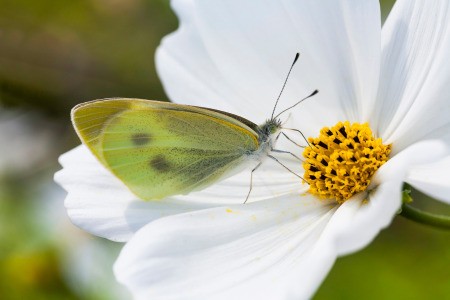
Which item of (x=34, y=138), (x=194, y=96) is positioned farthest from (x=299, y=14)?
(x=34, y=138)

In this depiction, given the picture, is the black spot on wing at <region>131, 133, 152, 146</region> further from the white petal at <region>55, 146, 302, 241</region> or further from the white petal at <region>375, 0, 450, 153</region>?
the white petal at <region>375, 0, 450, 153</region>

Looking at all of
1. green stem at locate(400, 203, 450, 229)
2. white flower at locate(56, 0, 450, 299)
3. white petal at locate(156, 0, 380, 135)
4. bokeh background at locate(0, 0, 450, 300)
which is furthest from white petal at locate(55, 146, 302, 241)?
bokeh background at locate(0, 0, 450, 300)

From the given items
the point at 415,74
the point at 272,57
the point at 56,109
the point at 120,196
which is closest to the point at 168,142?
the point at 120,196

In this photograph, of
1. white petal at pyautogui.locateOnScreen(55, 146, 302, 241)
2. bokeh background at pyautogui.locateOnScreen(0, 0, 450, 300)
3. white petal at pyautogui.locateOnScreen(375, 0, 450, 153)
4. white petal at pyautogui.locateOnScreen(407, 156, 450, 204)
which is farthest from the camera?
bokeh background at pyautogui.locateOnScreen(0, 0, 450, 300)

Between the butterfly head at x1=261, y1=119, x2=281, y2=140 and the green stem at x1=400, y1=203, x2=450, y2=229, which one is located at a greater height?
the butterfly head at x1=261, y1=119, x2=281, y2=140

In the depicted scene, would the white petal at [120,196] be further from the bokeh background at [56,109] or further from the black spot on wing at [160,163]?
the bokeh background at [56,109]

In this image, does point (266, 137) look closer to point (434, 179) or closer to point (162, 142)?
point (162, 142)

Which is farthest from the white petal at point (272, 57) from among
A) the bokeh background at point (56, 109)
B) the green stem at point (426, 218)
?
the bokeh background at point (56, 109)

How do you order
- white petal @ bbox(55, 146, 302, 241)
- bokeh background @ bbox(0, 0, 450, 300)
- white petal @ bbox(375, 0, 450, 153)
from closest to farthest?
white petal @ bbox(375, 0, 450, 153) → white petal @ bbox(55, 146, 302, 241) → bokeh background @ bbox(0, 0, 450, 300)
